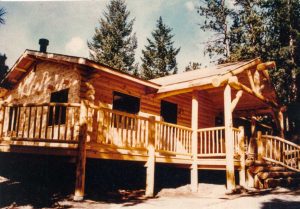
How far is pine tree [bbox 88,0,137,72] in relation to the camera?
3478cm

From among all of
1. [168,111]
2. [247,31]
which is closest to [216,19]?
[247,31]

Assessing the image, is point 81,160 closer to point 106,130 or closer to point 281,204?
point 106,130

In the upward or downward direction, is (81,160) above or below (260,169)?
above

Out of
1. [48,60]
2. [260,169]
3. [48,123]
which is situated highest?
[48,60]

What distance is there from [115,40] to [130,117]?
27.3 m

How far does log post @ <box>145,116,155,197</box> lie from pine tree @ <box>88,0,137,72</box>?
2437 centimetres

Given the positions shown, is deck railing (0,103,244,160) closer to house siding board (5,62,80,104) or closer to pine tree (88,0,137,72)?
house siding board (5,62,80,104)

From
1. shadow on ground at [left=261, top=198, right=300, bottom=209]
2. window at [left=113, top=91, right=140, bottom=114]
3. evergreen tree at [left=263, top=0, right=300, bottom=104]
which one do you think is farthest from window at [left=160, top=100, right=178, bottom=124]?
evergreen tree at [left=263, top=0, right=300, bottom=104]

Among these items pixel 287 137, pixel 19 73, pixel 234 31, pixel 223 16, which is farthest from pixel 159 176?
pixel 223 16

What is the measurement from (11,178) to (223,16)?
2696 cm

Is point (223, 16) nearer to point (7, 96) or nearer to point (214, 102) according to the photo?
point (214, 102)

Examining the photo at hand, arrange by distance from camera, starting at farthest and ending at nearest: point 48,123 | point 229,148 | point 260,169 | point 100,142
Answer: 1. point 260,169
2. point 48,123
3. point 229,148
4. point 100,142

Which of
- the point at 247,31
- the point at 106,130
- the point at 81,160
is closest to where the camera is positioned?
the point at 81,160

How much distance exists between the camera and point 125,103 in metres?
12.5
